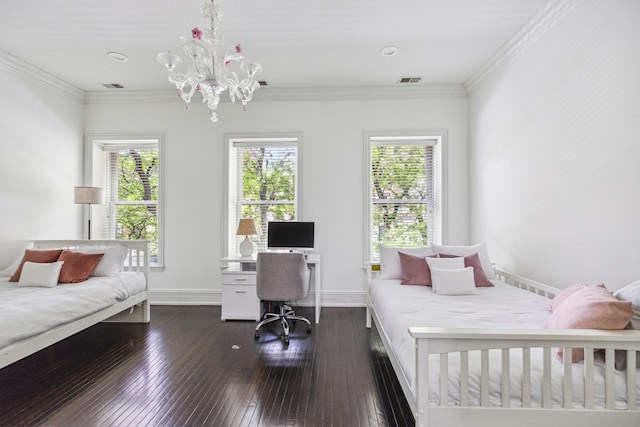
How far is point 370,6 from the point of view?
245 cm

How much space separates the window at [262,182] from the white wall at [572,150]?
8.13 ft

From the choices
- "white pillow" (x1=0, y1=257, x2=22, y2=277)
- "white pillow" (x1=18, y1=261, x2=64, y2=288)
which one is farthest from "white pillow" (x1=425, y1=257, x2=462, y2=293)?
"white pillow" (x1=0, y1=257, x2=22, y2=277)

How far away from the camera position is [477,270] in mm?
2785

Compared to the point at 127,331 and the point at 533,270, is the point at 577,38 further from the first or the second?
the point at 127,331

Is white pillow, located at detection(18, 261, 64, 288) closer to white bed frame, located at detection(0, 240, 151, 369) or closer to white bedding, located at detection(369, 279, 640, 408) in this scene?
white bed frame, located at detection(0, 240, 151, 369)

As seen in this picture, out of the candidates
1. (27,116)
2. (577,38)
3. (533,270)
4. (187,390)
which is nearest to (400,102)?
(577,38)

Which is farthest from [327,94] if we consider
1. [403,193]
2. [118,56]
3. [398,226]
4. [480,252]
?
[480,252]

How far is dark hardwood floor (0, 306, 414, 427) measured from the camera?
69.9 inches

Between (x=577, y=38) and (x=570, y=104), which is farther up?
(x=577, y=38)

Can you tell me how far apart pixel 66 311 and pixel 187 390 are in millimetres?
1150

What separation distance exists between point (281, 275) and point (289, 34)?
226 centimetres

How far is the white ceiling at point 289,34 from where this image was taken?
245 centimetres

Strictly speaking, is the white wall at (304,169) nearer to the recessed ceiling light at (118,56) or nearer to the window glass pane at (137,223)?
the window glass pane at (137,223)

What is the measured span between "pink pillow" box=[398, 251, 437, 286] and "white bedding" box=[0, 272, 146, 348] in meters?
2.73
